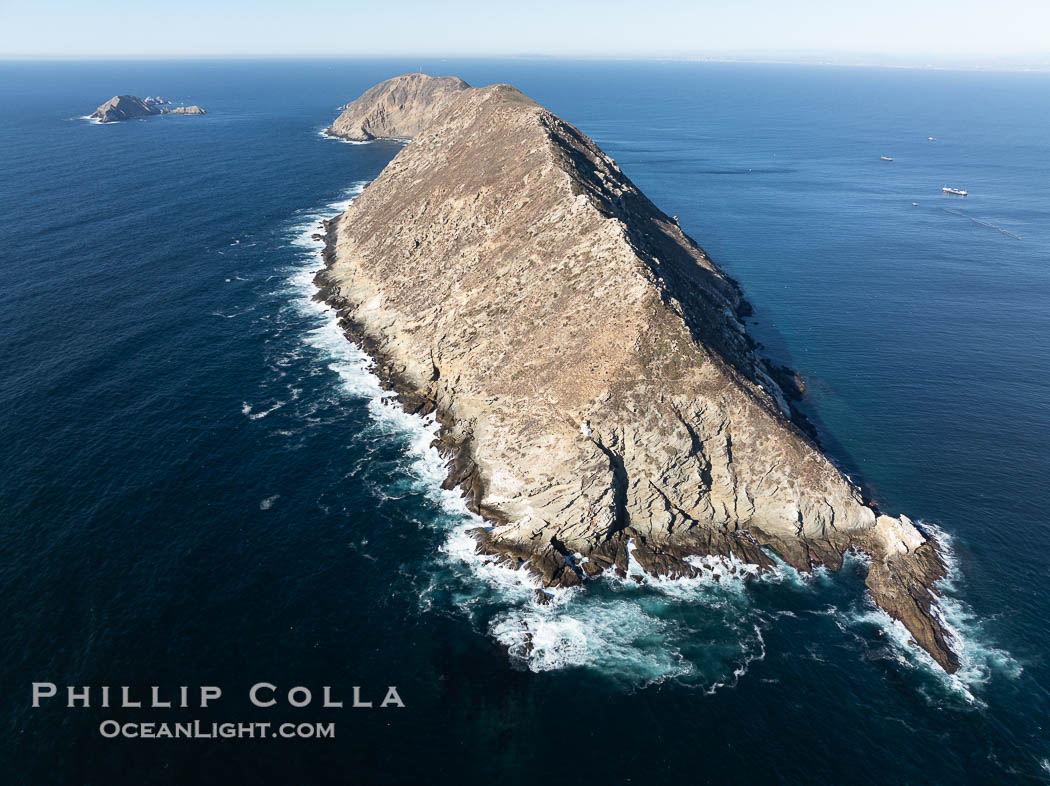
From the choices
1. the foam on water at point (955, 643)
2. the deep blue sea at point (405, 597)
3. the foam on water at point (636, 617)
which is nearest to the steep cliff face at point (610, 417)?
the foam on water at point (955, 643)

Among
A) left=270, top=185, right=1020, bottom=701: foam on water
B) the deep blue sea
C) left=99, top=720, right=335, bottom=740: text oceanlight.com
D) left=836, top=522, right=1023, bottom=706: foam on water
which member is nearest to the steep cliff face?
left=836, top=522, right=1023, bottom=706: foam on water

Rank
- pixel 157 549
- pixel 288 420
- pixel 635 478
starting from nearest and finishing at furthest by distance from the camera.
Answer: pixel 157 549
pixel 635 478
pixel 288 420

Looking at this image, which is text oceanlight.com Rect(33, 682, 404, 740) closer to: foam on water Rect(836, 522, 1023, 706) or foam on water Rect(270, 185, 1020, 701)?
foam on water Rect(270, 185, 1020, 701)

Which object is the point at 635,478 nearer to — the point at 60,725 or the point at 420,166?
the point at 60,725

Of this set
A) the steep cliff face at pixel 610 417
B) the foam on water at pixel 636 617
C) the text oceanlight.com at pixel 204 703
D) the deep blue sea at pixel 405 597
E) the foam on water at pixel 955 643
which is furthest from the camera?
the steep cliff face at pixel 610 417

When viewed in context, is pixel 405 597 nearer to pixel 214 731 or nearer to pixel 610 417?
pixel 214 731

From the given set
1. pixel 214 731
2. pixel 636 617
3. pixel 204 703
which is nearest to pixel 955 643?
pixel 636 617

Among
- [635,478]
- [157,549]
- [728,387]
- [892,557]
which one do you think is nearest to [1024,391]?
[892,557]

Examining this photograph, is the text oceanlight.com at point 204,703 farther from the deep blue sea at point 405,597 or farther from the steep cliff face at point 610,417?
the steep cliff face at point 610,417

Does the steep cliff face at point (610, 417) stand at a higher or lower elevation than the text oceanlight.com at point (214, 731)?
higher
